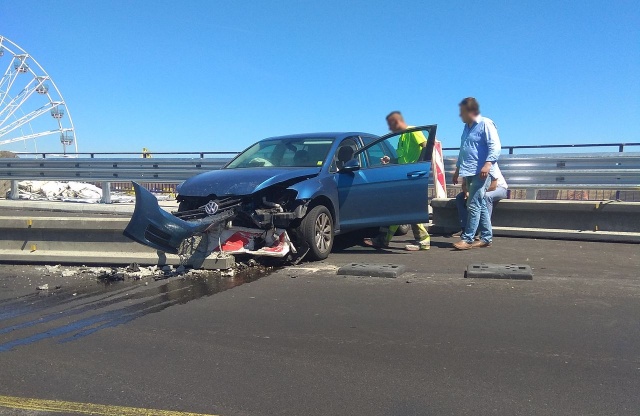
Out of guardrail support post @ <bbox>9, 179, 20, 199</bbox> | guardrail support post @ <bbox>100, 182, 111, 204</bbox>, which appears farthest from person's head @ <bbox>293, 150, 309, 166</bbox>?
guardrail support post @ <bbox>9, 179, 20, 199</bbox>

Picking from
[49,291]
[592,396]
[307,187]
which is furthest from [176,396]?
[307,187]

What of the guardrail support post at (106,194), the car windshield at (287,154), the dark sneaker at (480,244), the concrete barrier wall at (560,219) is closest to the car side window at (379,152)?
the car windshield at (287,154)

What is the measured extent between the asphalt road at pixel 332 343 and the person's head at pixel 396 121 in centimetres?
303

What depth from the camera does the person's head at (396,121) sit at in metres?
8.78

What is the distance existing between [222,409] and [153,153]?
1241cm

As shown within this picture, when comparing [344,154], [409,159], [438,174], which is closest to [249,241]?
[344,154]

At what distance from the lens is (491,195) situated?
8766 millimetres

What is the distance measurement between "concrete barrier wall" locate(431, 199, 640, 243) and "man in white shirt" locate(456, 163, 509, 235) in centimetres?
31

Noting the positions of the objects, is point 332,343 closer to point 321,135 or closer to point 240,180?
point 240,180

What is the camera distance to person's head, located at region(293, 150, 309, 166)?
7623 millimetres

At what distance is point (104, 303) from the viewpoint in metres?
5.39

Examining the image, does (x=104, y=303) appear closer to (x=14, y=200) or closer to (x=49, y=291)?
(x=49, y=291)

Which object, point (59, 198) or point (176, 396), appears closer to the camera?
point (176, 396)

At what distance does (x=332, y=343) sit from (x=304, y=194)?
2.90m
